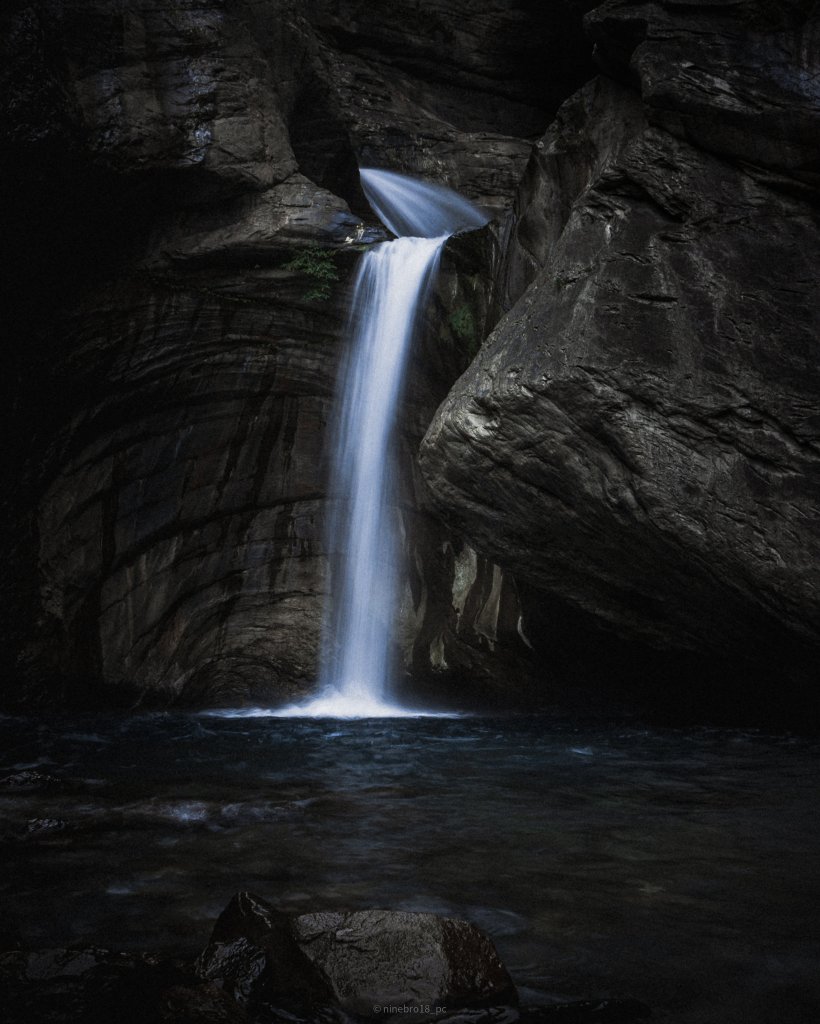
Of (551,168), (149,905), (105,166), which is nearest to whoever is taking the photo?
(149,905)

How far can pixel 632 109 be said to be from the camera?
953cm

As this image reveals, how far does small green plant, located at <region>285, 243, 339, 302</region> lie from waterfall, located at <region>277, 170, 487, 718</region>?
0.45 metres

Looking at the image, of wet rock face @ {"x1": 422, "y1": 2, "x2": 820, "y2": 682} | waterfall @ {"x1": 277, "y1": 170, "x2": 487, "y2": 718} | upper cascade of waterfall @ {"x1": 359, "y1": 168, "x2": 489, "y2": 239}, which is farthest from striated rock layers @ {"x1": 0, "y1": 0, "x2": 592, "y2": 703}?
wet rock face @ {"x1": 422, "y1": 2, "x2": 820, "y2": 682}

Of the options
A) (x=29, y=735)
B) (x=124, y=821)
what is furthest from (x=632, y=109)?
(x=29, y=735)

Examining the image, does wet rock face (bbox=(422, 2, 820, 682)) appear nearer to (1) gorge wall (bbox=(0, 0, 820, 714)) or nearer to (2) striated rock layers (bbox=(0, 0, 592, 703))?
(1) gorge wall (bbox=(0, 0, 820, 714))

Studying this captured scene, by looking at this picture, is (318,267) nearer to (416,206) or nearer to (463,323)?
(463,323)

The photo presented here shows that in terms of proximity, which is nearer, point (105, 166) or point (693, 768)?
point (693, 768)

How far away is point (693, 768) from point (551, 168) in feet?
25.0

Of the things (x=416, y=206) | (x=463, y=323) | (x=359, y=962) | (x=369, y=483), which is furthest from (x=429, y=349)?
(x=359, y=962)

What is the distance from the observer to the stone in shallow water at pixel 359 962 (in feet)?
8.95

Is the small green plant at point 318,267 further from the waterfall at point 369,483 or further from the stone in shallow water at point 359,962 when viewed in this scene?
the stone in shallow water at point 359,962

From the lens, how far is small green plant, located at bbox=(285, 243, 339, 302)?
12672mm

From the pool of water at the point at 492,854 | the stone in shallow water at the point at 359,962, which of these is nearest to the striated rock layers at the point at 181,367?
the pool of water at the point at 492,854

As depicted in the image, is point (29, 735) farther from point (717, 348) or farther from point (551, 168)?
point (551, 168)
